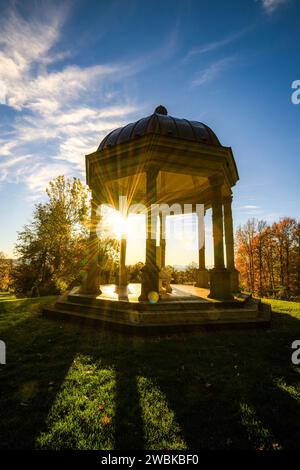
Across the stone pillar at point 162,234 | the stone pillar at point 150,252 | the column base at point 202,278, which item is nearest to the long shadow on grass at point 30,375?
the stone pillar at point 150,252

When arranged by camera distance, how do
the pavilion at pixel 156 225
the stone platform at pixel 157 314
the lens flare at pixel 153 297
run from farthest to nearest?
the lens flare at pixel 153 297 < the pavilion at pixel 156 225 < the stone platform at pixel 157 314

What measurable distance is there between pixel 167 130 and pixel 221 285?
6.51 m

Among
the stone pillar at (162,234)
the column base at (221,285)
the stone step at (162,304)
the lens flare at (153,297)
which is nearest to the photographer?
the stone step at (162,304)

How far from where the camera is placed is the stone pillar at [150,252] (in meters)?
7.50

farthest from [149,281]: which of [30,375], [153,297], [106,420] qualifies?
[106,420]

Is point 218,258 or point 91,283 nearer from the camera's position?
point 218,258

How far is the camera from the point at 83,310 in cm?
788

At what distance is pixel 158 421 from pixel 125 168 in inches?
323

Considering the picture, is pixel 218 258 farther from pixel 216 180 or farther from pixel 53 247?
pixel 53 247

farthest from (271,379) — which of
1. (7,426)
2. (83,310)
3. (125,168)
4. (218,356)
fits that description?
(125,168)

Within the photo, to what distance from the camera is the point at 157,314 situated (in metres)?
6.44

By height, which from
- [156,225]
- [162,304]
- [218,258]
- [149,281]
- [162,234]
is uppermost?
[162,234]

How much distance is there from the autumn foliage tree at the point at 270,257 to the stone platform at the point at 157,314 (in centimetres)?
2778

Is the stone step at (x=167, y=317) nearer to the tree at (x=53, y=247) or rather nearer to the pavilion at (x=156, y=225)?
the pavilion at (x=156, y=225)
